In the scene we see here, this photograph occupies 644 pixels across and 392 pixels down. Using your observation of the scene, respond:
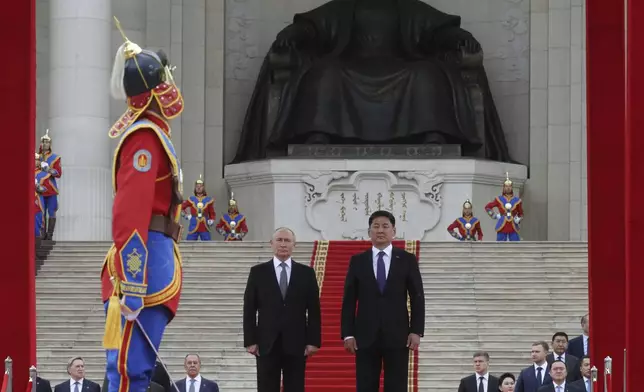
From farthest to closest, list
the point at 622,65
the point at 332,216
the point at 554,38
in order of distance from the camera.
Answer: the point at 554,38
the point at 332,216
the point at 622,65

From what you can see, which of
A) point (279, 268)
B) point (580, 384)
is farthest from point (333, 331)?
point (279, 268)

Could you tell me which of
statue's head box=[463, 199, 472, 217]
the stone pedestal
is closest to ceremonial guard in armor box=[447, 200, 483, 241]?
statue's head box=[463, 199, 472, 217]

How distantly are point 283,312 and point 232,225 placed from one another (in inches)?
606

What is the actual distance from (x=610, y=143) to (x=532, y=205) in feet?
68.7

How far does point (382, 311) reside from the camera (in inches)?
576

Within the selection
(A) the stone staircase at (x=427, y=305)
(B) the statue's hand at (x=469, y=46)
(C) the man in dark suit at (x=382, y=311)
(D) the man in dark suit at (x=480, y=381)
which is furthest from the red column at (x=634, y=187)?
(B) the statue's hand at (x=469, y=46)

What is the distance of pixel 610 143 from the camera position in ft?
40.8

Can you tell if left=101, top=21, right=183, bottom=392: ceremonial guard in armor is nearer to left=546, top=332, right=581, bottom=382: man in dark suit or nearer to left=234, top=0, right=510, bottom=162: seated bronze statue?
left=546, top=332, right=581, bottom=382: man in dark suit

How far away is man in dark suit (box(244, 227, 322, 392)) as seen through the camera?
582 inches

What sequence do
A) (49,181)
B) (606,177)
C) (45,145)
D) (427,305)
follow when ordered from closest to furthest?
1. (606,177)
2. (427,305)
3. (49,181)
4. (45,145)

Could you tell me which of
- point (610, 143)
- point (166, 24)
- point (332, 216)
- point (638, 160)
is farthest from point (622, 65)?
point (166, 24)

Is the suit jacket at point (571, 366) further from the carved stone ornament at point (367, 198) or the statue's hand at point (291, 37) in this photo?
the statue's hand at point (291, 37)

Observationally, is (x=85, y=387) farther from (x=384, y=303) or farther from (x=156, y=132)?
(x=156, y=132)

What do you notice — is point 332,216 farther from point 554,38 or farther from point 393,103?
point 554,38
